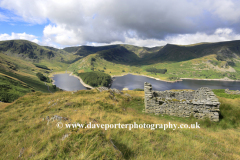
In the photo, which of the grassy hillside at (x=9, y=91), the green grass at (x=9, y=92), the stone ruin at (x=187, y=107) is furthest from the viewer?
the grassy hillside at (x=9, y=91)

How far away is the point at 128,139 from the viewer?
6.57 metres

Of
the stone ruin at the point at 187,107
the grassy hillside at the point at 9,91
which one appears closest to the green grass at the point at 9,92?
the grassy hillside at the point at 9,91

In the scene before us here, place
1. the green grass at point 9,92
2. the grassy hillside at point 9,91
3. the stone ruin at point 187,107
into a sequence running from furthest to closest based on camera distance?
the grassy hillside at point 9,91, the green grass at point 9,92, the stone ruin at point 187,107

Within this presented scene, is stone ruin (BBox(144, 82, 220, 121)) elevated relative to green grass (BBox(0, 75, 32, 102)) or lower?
elevated

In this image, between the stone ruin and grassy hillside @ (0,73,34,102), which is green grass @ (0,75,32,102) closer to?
grassy hillside @ (0,73,34,102)

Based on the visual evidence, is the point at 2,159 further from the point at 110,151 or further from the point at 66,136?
the point at 110,151

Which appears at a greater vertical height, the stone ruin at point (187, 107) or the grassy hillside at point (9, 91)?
the stone ruin at point (187, 107)

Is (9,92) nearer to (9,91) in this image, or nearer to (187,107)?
(9,91)

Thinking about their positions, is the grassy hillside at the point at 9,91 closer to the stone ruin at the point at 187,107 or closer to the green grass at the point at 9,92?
the green grass at the point at 9,92

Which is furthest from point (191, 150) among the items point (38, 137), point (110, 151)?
point (38, 137)

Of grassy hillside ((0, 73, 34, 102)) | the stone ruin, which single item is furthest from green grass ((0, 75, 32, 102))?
the stone ruin

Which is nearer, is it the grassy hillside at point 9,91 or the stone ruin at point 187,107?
the stone ruin at point 187,107

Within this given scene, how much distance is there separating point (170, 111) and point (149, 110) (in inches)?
117

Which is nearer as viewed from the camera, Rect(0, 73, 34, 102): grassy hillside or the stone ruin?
the stone ruin
